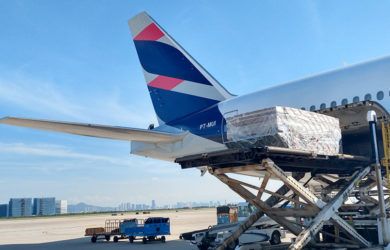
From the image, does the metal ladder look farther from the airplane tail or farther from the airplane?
the airplane tail

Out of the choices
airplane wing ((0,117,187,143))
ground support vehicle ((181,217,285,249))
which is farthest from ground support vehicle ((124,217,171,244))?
airplane wing ((0,117,187,143))

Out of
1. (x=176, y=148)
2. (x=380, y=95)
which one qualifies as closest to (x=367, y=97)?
(x=380, y=95)

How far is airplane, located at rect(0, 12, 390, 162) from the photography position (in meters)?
12.7

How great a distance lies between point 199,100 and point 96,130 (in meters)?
7.27

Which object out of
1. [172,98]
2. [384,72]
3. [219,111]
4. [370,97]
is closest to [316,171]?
[370,97]

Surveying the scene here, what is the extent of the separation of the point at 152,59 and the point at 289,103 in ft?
30.0

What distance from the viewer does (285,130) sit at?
9914 mm

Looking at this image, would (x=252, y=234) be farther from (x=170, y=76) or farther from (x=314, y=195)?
(x=170, y=76)

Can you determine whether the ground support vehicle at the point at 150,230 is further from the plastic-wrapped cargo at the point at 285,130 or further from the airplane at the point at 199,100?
the plastic-wrapped cargo at the point at 285,130

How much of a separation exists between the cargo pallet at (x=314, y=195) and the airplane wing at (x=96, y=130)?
13.4 ft

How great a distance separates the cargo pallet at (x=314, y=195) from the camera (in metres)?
9.80

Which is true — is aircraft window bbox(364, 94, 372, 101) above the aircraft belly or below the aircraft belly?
above

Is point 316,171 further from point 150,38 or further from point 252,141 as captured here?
point 150,38

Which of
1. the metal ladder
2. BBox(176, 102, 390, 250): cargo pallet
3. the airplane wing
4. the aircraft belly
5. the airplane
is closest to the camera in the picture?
BBox(176, 102, 390, 250): cargo pallet
